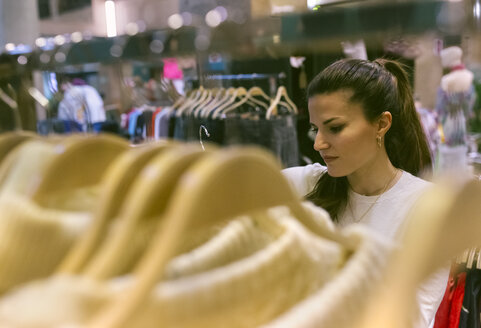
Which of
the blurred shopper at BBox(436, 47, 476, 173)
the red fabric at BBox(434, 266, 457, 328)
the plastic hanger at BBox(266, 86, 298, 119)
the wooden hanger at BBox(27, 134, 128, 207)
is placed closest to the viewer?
the wooden hanger at BBox(27, 134, 128, 207)

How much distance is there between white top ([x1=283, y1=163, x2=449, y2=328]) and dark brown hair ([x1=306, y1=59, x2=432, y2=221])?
24 mm

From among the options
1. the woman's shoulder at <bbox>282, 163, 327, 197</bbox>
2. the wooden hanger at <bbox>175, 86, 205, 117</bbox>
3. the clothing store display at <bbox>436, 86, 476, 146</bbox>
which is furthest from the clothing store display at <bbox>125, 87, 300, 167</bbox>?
the clothing store display at <bbox>436, 86, 476, 146</bbox>

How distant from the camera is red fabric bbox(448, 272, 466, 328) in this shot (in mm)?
1822

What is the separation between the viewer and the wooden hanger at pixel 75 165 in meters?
0.55

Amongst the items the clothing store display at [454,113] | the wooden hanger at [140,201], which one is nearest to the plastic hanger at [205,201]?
the wooden hanger at [140,201]

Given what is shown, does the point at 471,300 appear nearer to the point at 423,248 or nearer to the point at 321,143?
the point at 321,143

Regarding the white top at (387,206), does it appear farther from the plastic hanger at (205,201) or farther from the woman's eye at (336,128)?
the plastic hanger at (205,201)

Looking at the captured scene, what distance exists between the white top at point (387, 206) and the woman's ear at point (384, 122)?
12 cm

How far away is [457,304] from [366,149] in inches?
47.4

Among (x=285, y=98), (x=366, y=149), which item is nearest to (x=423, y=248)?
(x=366, y=149)

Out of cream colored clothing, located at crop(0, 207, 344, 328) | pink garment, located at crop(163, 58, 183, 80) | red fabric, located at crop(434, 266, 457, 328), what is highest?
pink garment, located at crop(163, 58, 183, 80)

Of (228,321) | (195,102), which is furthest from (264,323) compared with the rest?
(195,102)

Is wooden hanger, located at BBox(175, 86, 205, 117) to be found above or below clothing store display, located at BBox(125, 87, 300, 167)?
above

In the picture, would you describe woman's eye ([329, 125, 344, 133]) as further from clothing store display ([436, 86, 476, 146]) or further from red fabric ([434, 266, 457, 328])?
red fabric ([434, 266, 457, 328])
